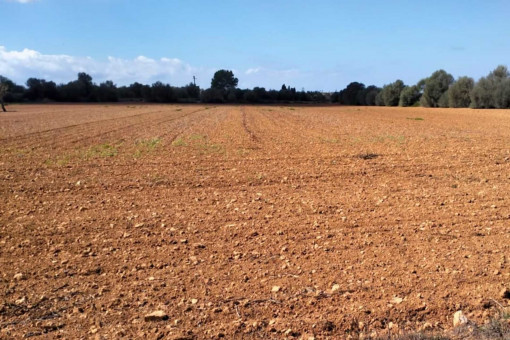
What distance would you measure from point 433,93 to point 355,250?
2534 inches

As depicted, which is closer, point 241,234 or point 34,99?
point 241,234

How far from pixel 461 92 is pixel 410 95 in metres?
17.7

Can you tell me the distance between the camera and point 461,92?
5706cm

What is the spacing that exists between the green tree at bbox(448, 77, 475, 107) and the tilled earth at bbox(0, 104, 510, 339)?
51.1 meters

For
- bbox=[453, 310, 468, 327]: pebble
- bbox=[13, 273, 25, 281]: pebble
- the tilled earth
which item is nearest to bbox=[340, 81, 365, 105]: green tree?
the tilled earth

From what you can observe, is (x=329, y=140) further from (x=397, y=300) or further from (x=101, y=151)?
(x=397, y=300)

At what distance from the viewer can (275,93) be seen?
108 meters

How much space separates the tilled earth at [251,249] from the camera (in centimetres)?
396

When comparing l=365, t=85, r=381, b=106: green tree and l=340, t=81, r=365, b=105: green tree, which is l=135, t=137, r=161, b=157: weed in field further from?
l=340, t=81, r=365, b=105: green tree

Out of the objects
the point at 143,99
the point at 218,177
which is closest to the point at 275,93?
the point at 143,99

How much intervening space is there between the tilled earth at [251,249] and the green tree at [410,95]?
6800 centimetres

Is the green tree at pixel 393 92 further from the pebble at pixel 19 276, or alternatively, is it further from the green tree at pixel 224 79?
the pebble at pixel 19 276

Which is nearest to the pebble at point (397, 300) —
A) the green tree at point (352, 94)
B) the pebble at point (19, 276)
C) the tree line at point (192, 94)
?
the pebble at point (19, 276)

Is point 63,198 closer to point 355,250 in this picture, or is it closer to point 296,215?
point 296,215
